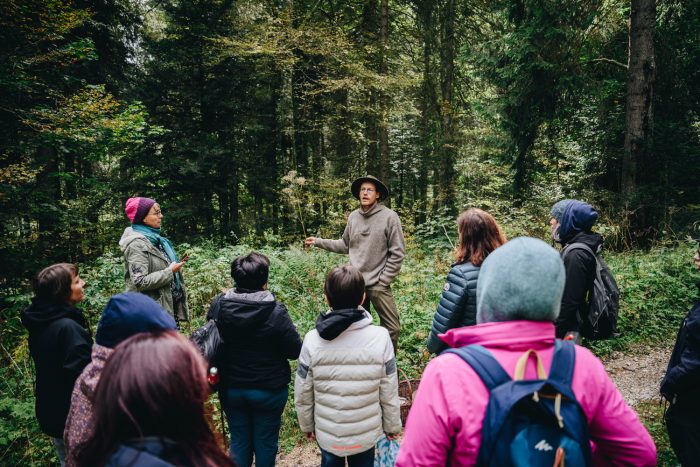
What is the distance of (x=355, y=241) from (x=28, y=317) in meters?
3.31

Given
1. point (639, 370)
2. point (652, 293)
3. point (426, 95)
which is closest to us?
point (639, 370)

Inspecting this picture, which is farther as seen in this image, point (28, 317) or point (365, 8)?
point (365, 8)

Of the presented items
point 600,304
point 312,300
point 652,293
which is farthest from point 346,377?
point 652,293

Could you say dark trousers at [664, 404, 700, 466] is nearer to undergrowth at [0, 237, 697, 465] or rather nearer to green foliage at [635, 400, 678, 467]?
green foliage at [635, 400, 678, 467]

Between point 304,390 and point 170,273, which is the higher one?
point 170,273

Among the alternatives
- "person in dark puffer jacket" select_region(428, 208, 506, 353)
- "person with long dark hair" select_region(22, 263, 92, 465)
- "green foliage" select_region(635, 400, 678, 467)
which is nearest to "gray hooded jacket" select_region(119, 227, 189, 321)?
"person with long dark hair" select_region(22, 263, 92, 465)

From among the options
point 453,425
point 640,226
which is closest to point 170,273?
point 453,425

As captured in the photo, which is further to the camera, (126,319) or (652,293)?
(652,293)

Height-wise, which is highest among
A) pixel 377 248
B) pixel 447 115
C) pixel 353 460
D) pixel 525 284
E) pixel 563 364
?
pixel 447 115

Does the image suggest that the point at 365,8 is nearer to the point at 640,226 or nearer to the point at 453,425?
the point at 640,226

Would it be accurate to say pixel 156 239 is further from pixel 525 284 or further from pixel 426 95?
pixel 426 95

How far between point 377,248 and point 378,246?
3 cm

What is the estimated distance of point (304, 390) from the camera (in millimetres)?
2705

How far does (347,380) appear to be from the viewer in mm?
2617
